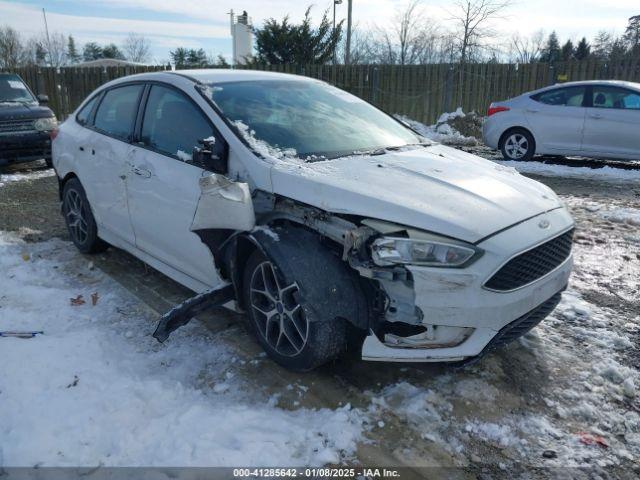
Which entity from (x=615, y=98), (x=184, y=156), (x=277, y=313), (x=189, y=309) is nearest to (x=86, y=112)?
(x=184, y=156)

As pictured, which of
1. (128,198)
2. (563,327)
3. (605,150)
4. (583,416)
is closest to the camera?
(583,416)

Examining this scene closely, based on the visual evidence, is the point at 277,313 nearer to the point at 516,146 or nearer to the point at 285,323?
the point at 285,323

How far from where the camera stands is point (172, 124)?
3.87m

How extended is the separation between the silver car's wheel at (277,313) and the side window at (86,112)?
10.00ft

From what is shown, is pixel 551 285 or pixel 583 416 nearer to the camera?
pixel 583 416

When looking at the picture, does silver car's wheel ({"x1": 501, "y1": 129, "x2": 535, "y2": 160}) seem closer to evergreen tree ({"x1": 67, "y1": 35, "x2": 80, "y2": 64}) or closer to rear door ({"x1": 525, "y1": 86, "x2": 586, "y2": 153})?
rear door ({"x1": 525, "y1": 86, "x2": 586, "y2": 153})

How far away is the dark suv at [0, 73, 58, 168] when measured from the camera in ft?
29.7

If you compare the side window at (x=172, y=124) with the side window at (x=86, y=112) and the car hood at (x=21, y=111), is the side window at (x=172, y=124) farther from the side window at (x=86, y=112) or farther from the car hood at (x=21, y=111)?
the car hood at (x=21, y=111)

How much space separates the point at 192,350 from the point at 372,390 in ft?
4.00

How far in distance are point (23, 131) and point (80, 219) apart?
5333 mm

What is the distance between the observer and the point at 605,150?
9336 mm

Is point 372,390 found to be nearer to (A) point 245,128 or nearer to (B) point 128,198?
(A) point 245,128

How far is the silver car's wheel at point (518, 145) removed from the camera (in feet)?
33.0

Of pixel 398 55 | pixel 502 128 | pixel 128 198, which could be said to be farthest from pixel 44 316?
pixel 398 55
